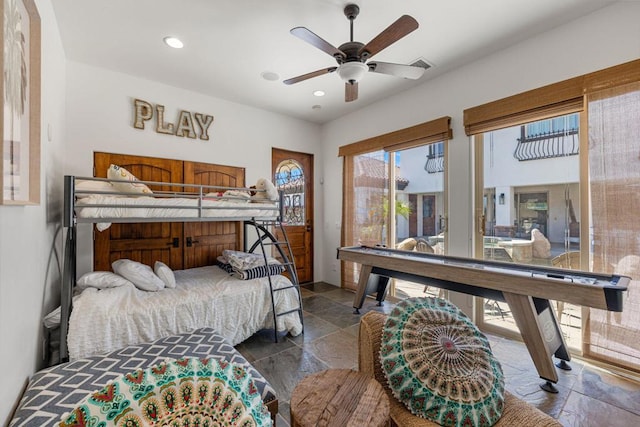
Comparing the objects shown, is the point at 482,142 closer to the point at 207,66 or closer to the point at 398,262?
the point at 398,262

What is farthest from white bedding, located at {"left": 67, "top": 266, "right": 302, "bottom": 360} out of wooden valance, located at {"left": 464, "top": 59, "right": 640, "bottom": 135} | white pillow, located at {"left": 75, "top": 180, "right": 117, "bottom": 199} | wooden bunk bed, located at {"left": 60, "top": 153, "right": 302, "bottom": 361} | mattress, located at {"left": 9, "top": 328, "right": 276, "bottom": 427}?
wooden valance, located at {"left": 464, "top": 59, "right": 640, "bottom": 135}

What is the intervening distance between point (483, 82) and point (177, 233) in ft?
13.1

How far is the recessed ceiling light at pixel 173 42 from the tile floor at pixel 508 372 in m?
2.98

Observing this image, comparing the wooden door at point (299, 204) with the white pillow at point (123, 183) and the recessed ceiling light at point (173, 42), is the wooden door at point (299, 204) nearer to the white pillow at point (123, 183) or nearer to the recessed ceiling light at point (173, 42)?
the recessed ceiling light at point (173, 42)

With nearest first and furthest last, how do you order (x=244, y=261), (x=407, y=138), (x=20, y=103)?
(x=20, y=103)
(x=244, y=261)
(x=407, y=138)

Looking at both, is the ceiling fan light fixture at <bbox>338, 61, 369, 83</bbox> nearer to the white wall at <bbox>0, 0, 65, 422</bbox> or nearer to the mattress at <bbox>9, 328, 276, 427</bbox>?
the white wall at <bbox>0, 0, 65, 422</bbox>

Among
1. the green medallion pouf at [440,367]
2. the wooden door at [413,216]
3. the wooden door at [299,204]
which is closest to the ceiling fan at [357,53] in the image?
the green medallion pouf at [440,367]

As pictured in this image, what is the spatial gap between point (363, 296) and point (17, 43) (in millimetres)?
3421

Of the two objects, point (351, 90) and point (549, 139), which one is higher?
point (351, 90)

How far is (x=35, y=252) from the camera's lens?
5.27 ft

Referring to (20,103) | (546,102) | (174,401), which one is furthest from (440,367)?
(546,102)

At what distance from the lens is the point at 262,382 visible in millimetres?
1370

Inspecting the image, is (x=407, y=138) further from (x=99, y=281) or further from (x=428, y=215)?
(x=99, y=281)

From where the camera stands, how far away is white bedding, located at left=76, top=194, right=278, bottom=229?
6.95ft
